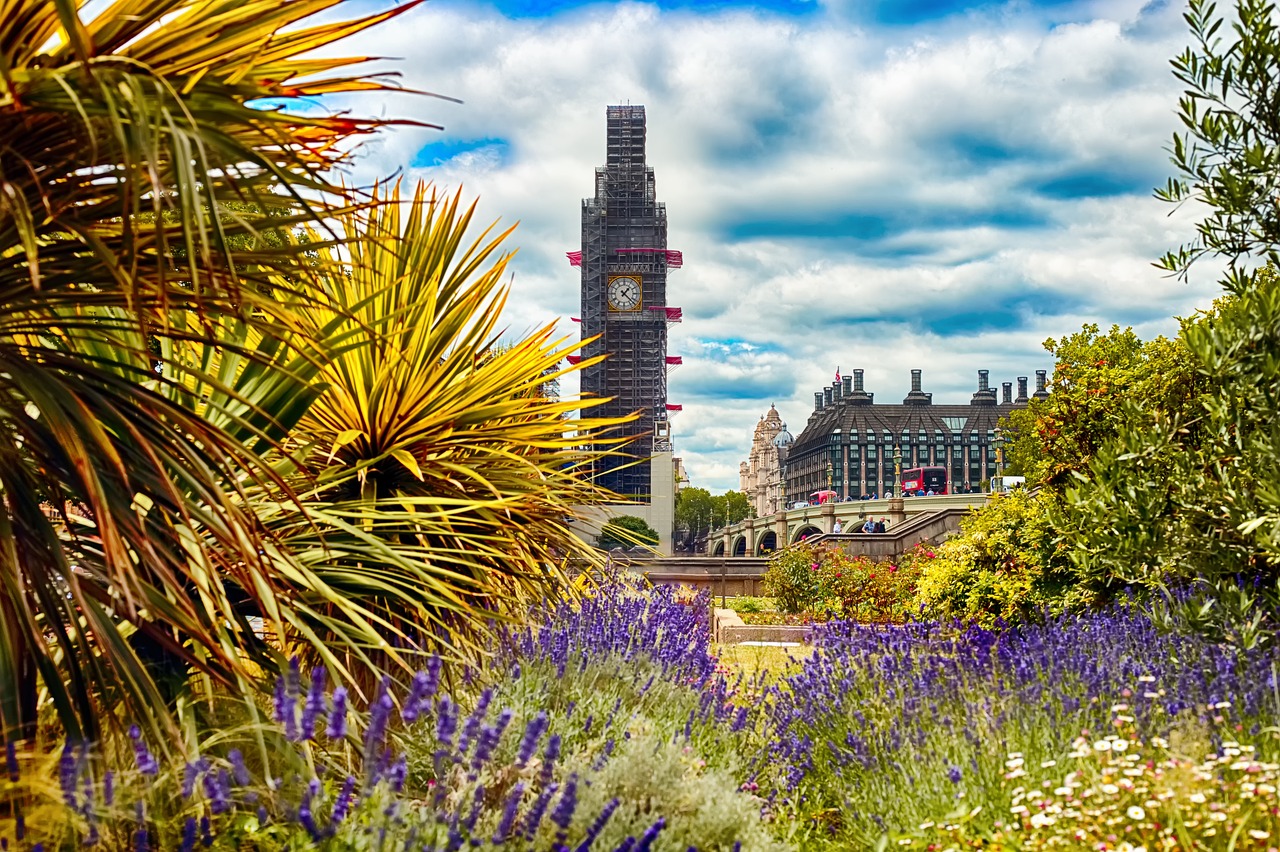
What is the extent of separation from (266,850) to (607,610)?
3.40 m

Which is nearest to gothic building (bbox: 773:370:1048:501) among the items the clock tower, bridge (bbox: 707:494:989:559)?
the clock tower

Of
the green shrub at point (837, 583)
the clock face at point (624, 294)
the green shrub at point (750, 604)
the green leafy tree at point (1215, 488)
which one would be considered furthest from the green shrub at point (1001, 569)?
the clock face at point (624, 294)

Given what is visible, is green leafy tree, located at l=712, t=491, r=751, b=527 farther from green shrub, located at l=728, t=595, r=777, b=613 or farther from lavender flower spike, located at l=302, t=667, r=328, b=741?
lavender flower spike, located at l=302, t=667, r=328, b=741

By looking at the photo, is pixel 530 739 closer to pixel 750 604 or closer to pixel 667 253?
pixel 750 604

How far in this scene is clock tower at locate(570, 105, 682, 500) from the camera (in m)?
122

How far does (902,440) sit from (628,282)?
62414 mm

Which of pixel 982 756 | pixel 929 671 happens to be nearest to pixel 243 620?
pixel 982 756

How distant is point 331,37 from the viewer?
2994 millimetres

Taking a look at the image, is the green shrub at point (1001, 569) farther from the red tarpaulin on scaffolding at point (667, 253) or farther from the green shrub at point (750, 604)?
the red tarpaulin on scaffolding at point (667, 253)

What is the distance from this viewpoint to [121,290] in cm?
263

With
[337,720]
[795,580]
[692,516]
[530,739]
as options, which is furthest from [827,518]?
[692,516]

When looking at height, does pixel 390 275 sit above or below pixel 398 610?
above

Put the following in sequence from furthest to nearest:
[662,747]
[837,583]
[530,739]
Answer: [837,583], [662,747], [530,739]

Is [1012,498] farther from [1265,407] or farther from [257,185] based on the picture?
[257,185]
